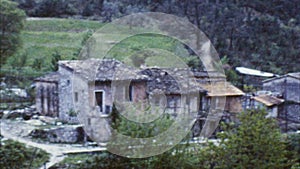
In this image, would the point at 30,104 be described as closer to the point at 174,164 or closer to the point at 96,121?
the point at 96,121

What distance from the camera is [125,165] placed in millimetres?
5191

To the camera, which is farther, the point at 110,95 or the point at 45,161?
the point at 110,95

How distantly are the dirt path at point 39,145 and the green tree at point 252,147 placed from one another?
1.50 meters

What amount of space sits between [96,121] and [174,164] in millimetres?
1434

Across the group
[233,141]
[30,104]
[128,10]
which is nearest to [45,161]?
[233,141]

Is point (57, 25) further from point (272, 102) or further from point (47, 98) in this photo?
point (272, 102)

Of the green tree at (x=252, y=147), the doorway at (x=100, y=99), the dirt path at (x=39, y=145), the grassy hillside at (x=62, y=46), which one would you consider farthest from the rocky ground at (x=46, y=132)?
the green tree at (x=252, y=147)

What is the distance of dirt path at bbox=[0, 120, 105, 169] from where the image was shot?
574 centimetres

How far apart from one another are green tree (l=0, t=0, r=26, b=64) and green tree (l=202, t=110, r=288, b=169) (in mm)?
6747

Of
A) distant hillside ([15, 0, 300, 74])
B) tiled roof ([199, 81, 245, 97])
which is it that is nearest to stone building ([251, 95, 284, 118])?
tiled roof ([199, 81, 245, 97])

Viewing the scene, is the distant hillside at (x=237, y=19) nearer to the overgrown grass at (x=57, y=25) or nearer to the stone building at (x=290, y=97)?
the overgrown grass at (x=57, y=25)

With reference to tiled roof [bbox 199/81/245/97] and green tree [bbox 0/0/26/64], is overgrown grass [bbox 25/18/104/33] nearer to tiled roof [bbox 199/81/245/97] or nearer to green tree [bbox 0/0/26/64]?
green tree [bbox 0/0/26/64]

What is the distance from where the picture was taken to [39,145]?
612cm

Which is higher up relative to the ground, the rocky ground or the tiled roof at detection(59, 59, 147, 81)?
the tiled roof at detection(59, 59, 147, 81)
